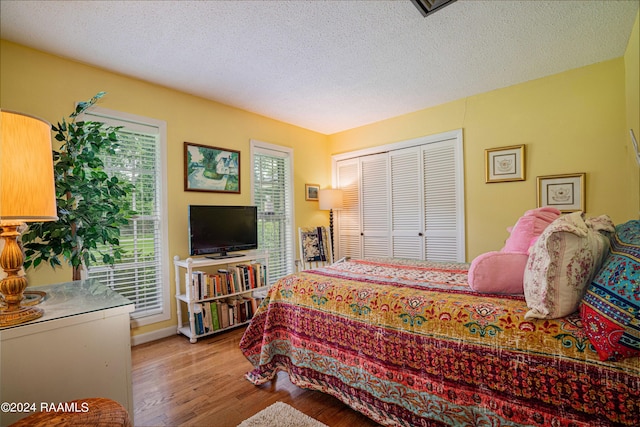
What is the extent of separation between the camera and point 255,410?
1.89 meters

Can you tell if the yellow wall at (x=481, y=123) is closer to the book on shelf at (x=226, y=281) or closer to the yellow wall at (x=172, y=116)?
the yellow wall at (x=172, y=116)

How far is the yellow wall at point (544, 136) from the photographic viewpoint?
288cm

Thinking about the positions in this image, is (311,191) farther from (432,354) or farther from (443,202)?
(432,354)

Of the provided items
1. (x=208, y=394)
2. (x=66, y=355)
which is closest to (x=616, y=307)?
(x=66, y=355)

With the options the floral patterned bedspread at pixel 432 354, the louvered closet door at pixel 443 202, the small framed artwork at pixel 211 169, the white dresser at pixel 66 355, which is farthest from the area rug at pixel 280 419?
the louvered closet door at pixel 443 202

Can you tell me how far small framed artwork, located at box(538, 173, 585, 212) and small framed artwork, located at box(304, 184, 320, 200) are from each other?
2989 millimetres

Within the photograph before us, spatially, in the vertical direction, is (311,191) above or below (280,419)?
above

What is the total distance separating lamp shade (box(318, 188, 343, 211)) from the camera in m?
4.76

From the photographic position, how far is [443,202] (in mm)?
3947

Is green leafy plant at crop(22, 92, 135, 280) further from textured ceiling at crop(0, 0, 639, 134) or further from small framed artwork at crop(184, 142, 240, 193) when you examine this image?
small framed artwork at crop(184, 142, 240, 193)

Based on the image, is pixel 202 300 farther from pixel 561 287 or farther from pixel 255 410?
pixel 561 287

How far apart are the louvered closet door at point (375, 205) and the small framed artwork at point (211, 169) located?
200cm

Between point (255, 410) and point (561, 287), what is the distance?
5.92 ft

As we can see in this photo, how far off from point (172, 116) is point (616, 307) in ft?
12.3
